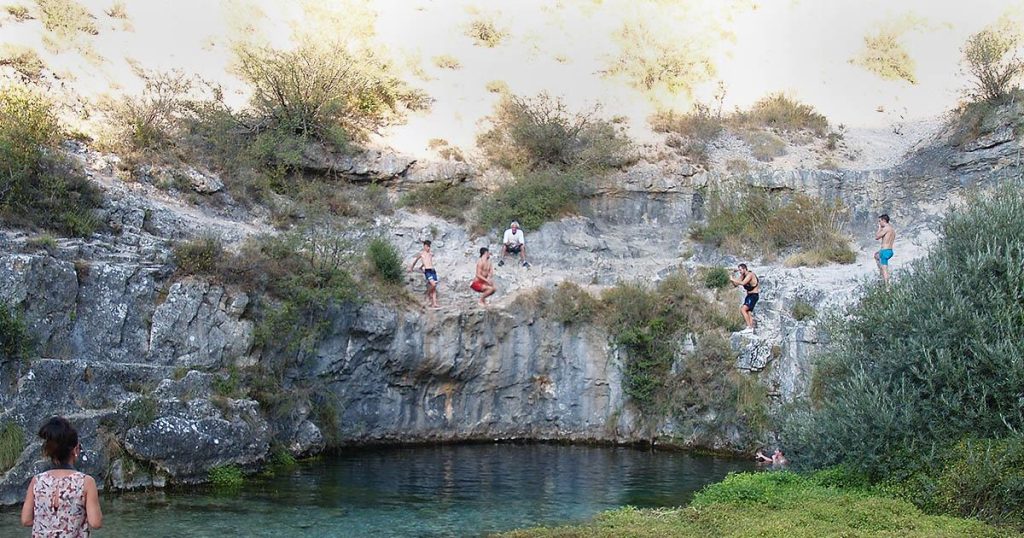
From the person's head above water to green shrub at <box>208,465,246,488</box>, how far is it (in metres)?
10.1

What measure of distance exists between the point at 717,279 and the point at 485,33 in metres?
19.6

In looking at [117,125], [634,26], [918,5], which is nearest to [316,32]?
[117,125]

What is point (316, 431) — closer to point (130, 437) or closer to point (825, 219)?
point (130, 437)

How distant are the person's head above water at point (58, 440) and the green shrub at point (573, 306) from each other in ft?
59.3

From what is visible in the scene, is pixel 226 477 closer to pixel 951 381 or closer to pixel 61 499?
pixel 61 499

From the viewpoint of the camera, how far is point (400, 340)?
76.5 ft

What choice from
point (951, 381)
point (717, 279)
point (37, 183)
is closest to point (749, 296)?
point (717, 279)

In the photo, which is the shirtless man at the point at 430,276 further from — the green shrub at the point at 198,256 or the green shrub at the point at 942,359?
the green shrub at the point at 942,359

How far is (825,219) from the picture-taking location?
96.5ft

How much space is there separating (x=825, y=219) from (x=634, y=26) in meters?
16.6

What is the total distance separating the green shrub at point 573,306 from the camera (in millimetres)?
24891

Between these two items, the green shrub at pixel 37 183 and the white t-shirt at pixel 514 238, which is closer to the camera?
the green shrub at pixel 37 183

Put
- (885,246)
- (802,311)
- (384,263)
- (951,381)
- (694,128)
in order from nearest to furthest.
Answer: (951,381) → (885,246) → (802,311) → (384,263) → (694,128)

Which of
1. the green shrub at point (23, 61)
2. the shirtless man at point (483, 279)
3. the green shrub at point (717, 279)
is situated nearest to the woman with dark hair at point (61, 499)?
the shirtless man at point (483, 279)
